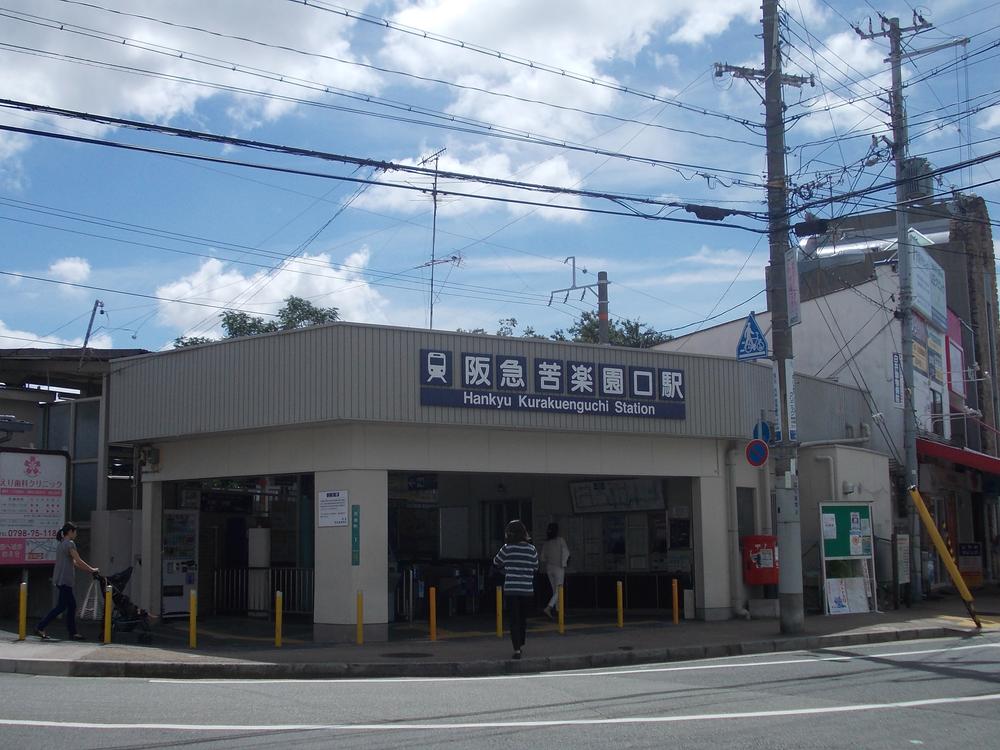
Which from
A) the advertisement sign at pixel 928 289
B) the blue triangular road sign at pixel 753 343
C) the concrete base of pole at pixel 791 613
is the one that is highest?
the advertisement sign at pixel 928 289

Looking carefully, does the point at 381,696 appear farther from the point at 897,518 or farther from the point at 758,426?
the point at 897,518

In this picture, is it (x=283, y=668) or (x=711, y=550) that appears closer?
(x=283, y=668)

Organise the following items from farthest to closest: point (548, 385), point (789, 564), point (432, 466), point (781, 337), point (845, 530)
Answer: point (845, 530)
point (548, 385)
point (781, 337)
point (432, 466)
point (789, 564)

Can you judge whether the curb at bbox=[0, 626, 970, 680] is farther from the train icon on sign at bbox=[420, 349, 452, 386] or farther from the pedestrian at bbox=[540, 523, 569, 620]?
the pedestrian at bbox=[540, 523, 569, 620]

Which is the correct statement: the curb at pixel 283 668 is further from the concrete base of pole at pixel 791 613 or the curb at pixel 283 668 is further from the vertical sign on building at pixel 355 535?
the concrete base of pole at pixel 791 613

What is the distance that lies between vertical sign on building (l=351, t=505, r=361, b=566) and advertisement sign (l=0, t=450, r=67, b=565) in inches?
284

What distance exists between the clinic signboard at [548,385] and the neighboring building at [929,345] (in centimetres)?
549

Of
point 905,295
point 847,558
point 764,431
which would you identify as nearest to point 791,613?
point 764,431

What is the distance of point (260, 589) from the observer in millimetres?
20953

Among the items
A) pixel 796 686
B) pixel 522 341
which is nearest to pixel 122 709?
pixel 796 686

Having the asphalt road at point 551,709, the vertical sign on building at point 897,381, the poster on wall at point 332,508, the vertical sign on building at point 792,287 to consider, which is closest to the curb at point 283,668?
the asphalt road at point 551,709

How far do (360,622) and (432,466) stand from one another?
9.35 ft

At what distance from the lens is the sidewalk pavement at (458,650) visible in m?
13.7

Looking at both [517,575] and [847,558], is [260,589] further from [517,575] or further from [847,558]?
[847,558]
